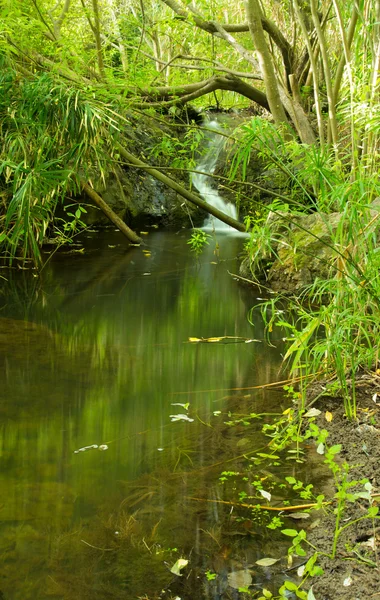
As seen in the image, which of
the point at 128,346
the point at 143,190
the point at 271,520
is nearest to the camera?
the point at 271,520

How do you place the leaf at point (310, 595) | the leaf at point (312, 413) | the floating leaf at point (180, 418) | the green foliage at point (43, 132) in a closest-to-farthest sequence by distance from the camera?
the leaf at point (310, 595) < the leaf at point (312, 413) < the floating leaf at point (180, 418) < the green foliage at point (43, 132)

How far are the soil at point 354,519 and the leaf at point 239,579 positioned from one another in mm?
181

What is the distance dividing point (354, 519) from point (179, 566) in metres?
0.55

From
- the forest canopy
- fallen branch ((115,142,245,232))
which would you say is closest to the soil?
the forest canopy

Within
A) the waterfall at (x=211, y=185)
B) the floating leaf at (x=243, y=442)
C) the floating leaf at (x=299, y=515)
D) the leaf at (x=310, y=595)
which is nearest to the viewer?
the leaf at (x=310, y=595)

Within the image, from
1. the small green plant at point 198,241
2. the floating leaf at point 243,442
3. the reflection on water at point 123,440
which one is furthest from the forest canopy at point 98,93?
the floating leaf at point 243,442

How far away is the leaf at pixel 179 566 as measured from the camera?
5.86 ft

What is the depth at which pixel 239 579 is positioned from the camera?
5.77 feet

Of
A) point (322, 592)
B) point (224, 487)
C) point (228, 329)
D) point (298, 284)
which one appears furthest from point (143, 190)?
point (322, 592)

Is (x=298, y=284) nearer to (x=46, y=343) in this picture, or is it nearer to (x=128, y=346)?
(x=128, y=346)

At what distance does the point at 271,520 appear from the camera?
2053mm

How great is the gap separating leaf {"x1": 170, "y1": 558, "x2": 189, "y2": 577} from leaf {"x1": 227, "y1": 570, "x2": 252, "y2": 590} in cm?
13

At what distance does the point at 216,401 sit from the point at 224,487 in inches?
33.1

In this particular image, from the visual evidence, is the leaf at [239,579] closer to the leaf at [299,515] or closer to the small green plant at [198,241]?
the leaf at [299,515]
